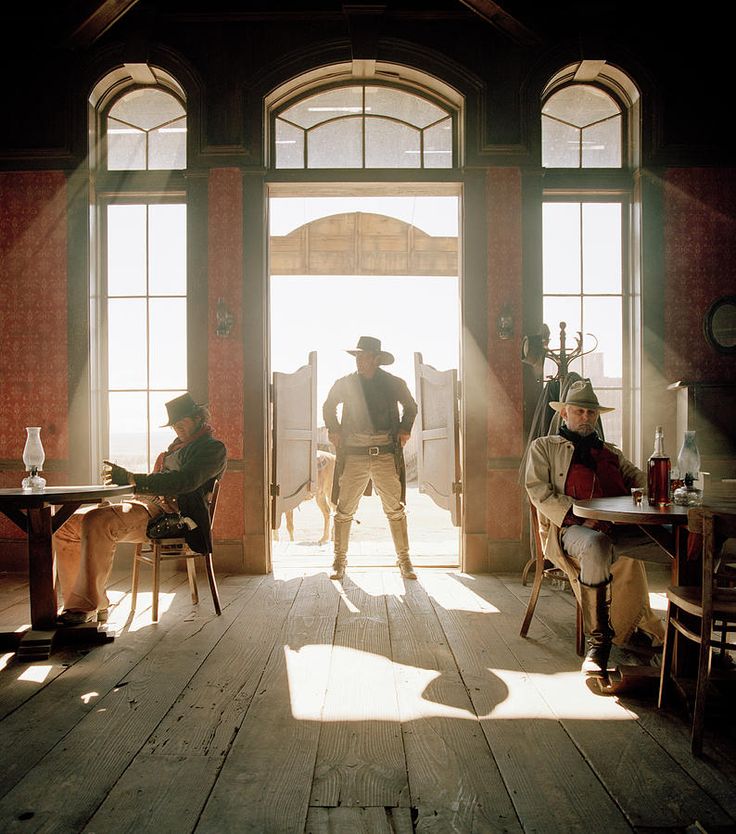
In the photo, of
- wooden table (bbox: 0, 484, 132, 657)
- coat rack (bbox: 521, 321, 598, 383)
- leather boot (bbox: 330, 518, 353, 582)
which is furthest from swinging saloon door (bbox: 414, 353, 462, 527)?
wooden table (bbox: 0, 484, 132, 657)

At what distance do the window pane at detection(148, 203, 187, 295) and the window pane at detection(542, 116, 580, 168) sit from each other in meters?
2.82

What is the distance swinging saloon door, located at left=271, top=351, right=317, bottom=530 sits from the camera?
520cm

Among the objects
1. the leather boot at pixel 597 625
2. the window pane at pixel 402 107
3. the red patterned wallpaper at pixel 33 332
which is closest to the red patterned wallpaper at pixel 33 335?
the red patterned wallpaper at pixel 33 332

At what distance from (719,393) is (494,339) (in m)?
1.55

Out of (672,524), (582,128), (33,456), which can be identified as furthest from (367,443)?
(582,128)

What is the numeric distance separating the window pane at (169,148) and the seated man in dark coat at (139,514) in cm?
234

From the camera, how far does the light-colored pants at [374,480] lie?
4.92 m

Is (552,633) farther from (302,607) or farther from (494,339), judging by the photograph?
(494,339)

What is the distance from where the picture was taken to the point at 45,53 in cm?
518

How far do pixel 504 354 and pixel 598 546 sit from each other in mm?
2454

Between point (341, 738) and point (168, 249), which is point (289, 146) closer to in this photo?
point (168, 249)

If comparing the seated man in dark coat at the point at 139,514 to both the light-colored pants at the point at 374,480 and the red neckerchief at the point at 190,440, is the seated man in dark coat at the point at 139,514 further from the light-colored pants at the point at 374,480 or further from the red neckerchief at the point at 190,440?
the light-colored pants at the point at 374,480

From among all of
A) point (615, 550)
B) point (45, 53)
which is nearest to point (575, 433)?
point (615, 550)

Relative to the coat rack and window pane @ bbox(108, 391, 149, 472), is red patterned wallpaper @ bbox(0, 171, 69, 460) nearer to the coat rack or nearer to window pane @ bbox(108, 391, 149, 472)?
window pane @ bbox(108, 391, 149, 472)
